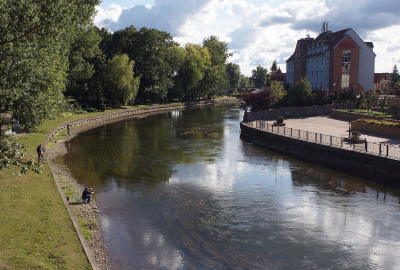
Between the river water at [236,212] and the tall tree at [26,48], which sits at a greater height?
the tall tree at [26,48]

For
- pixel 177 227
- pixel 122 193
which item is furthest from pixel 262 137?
pixel 177 227

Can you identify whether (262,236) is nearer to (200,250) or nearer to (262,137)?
(200,250)

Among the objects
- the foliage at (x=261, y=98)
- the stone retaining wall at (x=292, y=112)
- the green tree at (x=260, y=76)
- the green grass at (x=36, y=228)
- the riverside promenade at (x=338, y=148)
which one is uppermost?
the green tree at (x=260, y=76)

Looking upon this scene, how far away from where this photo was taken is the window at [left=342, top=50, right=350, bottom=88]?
260ft

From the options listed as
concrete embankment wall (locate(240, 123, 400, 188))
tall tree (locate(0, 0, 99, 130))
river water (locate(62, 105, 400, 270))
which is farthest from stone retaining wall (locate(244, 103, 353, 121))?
tall tree (locate(0, 0, 99, 130))

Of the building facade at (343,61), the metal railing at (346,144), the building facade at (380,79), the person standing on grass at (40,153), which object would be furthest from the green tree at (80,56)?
the building facade at (380,79)

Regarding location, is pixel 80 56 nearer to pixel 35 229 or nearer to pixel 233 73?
pixel 35 229

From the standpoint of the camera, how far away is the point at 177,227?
752 inches

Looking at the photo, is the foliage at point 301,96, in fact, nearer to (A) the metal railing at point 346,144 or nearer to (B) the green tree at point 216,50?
(A) the metal railing at point 346,144

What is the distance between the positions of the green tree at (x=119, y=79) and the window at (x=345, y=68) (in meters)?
46.2

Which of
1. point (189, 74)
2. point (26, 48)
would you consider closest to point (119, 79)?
point (189, 74)

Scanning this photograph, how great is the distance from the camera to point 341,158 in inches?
1255

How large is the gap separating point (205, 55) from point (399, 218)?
366 ft

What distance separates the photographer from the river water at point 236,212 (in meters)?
16.0
